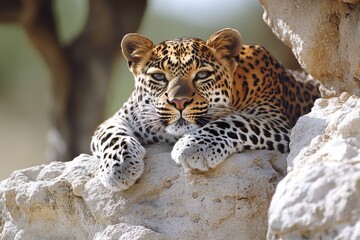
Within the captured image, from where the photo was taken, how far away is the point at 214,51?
7.79 metres

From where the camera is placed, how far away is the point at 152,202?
6910mm

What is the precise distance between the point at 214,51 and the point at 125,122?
3.07 ft

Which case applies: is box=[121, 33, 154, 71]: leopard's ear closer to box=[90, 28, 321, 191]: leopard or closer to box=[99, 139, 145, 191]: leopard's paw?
box=[90, 28, 321, 191]: leopard

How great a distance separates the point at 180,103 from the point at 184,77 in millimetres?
286

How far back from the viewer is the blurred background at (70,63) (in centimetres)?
1581

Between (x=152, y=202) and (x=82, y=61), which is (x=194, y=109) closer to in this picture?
(x=152, y=202)

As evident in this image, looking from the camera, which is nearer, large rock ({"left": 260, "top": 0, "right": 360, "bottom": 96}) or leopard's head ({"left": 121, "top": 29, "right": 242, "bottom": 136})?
large rock ({"left": 260, "top": 0, "right": 360, "bottom": 96})

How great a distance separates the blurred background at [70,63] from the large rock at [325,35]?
838 centimetres

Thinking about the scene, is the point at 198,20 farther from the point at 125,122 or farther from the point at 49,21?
the point at 125,122

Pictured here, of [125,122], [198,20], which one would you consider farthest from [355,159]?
[198,20]

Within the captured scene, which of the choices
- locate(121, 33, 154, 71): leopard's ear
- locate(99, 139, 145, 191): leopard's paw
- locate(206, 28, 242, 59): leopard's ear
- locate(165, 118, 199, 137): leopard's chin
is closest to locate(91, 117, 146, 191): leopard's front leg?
locate(99, 139, 145, 191): leopard's paw

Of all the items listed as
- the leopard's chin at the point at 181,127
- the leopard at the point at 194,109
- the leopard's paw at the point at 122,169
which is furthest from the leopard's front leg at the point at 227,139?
the leopard's paw at the point at 122,169

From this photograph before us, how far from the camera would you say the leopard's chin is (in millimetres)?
7352

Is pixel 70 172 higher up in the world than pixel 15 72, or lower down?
higher up
